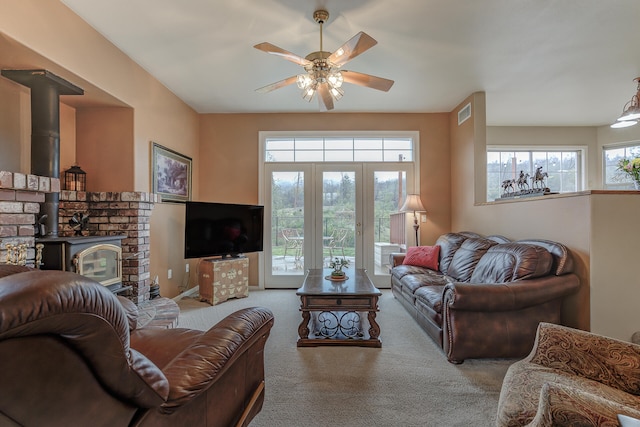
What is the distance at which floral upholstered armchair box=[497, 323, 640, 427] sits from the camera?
36.8 inches

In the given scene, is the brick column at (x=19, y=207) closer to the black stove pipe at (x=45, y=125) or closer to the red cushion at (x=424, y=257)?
the black stove pipe at (x=45, y=125)

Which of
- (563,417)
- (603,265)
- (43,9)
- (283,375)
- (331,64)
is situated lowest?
(283,375)

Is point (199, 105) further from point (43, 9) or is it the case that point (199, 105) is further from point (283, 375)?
point (283, 375)

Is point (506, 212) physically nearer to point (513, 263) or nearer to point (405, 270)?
point (513, 263)

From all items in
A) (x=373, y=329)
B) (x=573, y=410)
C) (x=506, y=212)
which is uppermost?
(x=506, y=212)

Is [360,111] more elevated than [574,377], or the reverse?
[360,111]

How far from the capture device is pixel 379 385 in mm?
2033

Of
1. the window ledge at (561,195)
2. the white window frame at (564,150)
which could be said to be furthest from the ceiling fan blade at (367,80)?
the white window frame at (564,150)

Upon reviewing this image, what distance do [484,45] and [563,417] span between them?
3.12 m

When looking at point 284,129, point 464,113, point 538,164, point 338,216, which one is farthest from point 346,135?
point 538,164

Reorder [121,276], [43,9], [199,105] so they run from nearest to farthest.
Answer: [43,9]
[121,276]
[199,105]

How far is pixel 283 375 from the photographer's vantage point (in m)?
2.16

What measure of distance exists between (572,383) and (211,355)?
1589 millimetres

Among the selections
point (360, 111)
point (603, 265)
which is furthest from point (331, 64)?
point (603, 265)
